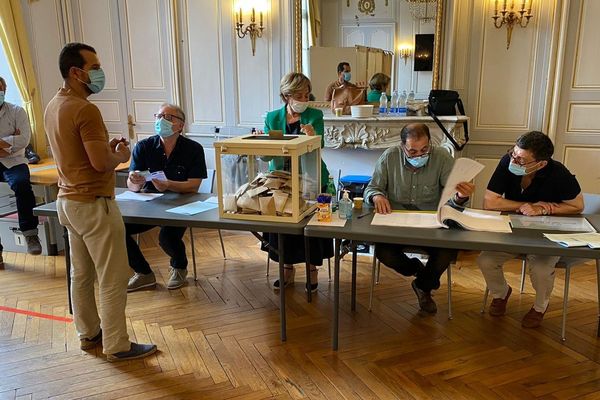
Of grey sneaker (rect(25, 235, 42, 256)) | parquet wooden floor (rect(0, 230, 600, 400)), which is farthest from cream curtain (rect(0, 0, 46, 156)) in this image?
parquet wooden floor (rect(0, 230, 600, 400))

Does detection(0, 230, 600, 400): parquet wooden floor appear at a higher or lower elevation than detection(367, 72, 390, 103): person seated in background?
lower

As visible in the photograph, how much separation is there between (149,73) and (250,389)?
3.78 m

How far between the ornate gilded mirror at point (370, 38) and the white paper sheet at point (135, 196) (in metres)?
2.05

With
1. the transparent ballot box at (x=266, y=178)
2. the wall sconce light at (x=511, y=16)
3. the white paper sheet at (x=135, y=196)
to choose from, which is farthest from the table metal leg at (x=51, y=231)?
the wall sconce light at (x=511, y=16)

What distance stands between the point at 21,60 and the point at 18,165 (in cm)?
149

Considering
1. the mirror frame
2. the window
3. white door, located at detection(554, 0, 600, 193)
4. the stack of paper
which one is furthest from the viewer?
the window

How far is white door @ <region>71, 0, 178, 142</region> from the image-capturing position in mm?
4836

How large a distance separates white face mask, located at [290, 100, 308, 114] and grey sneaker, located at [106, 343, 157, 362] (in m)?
1.54

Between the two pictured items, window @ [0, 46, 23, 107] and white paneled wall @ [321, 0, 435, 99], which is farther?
window @ [0, 46, 23, 107]

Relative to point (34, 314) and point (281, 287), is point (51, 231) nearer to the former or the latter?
point (34, 314)

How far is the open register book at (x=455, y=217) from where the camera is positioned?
2.24m

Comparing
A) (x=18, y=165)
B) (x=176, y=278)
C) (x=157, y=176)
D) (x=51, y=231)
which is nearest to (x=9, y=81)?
(x=18, y=165)

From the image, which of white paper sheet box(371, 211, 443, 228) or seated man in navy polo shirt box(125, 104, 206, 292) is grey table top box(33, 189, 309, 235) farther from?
white paper sheet box(371, 211, 443, 228)

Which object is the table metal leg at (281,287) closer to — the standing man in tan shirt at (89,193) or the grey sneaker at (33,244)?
the standing man in tan shirt at (89,193)
